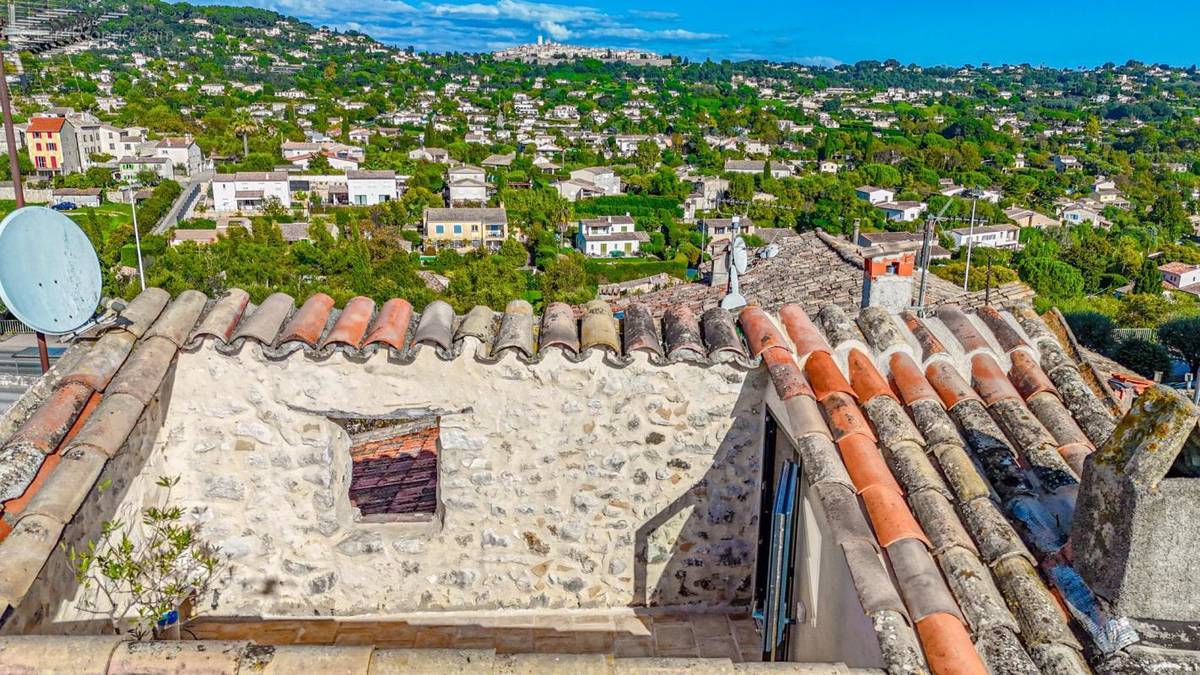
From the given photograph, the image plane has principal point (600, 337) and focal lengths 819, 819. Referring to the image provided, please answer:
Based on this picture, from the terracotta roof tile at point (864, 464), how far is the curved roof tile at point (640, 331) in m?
1.21

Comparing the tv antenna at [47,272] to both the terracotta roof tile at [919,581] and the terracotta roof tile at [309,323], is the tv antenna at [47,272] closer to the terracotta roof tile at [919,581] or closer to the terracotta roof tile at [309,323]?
the terracotta roof tile at [309,323]

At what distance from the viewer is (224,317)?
4.46m

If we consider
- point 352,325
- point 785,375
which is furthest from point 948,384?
point 352,325

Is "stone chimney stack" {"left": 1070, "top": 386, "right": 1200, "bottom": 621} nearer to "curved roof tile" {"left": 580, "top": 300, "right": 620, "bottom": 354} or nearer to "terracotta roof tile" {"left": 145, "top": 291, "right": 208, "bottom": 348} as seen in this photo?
"curved roof tile" {"left": 580, "top": 300, "right": 620, "bottom": 354}

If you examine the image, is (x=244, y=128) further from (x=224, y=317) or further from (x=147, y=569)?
(x=147, y=569)

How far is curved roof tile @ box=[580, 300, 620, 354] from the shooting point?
4328 millimetres

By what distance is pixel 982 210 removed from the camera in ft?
238

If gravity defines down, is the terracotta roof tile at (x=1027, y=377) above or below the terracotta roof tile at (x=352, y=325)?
below

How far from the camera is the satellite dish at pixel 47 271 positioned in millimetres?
3654

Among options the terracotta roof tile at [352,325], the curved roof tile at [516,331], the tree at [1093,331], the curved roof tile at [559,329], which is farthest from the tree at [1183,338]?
the terracotta roof tile at [352,325]

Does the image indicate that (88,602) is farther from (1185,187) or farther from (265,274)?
(1185,187)

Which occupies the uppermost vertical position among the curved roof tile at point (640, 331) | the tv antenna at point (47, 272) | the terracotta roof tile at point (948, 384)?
the tv antenna at point (47, 272)

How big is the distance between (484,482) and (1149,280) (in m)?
59.3

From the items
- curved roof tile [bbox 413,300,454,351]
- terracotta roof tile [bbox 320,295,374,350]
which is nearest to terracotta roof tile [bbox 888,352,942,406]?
curved roof tile [bbox 413,300,454,351]
